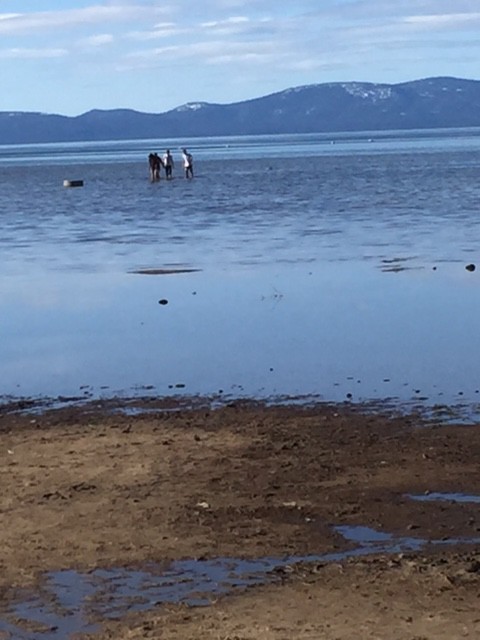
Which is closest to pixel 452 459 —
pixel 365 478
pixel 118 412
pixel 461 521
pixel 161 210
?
pixel 365 478

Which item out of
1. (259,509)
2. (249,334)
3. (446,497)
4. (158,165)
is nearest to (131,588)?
(259,509)

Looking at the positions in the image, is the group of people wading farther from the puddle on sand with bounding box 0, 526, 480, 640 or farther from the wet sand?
the puddle on sand with bounding box 0, 526, 480, 640

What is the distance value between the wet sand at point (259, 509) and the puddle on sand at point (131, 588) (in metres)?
0.08

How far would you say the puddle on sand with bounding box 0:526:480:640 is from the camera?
307 inches

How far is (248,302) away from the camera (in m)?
20.6

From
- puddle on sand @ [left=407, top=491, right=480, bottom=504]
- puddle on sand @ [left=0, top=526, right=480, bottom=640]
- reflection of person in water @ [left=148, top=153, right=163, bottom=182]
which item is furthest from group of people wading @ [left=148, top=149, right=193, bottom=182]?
puddle on sand @ [left=0, top=526, right=480, bottom=640]

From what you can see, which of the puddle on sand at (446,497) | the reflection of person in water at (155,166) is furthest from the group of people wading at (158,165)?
the puddle on sand at (446,497)

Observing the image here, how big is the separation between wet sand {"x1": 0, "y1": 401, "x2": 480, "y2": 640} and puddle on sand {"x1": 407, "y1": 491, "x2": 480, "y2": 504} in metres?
0.06

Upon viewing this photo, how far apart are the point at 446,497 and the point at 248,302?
34.9ft

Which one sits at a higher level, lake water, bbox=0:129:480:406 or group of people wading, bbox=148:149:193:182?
lake water, bbox=0:129:480:406

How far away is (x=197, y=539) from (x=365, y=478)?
191cm

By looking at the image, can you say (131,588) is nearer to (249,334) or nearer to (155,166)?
(249,334)

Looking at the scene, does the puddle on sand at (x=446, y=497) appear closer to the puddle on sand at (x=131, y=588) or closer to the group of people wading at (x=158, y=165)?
the puddle on sand at (x=131, y=588)

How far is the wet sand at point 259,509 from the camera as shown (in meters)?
7.75
